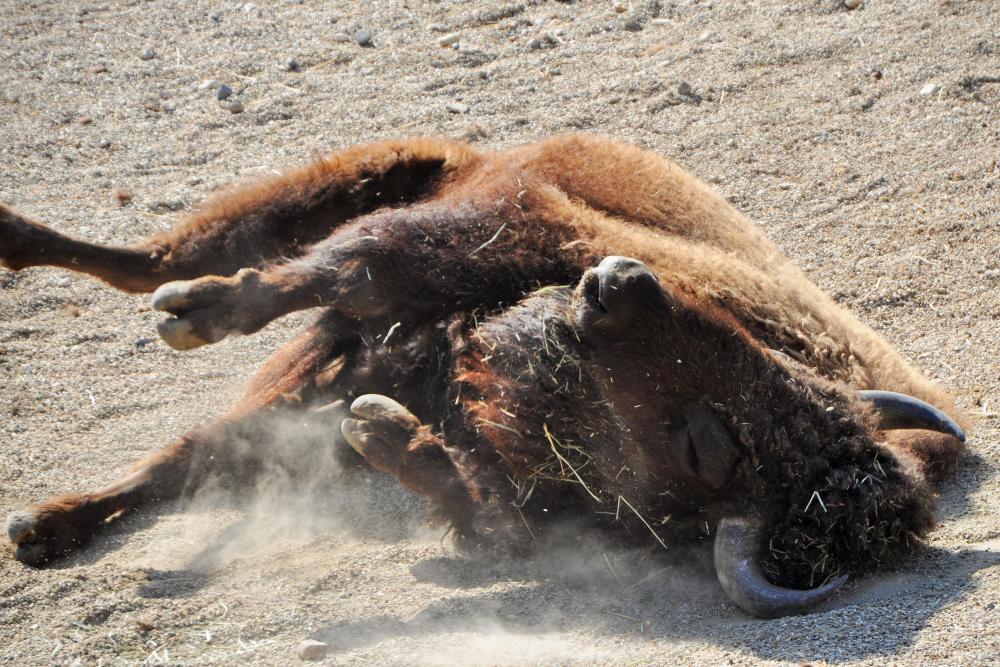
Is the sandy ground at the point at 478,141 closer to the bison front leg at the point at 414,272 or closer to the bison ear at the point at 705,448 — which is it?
the bison ear at the point at 705,448

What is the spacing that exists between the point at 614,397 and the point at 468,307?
2.66ft

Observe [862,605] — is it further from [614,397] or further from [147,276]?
[147,276]

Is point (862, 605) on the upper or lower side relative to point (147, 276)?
lower

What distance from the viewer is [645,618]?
3699 mm

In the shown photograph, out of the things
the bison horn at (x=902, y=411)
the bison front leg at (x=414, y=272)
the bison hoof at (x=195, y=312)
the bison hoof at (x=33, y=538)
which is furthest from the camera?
the bison front leg at (x=414, y=272)

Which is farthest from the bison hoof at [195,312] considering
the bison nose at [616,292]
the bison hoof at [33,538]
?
the bison nose at [616,292]

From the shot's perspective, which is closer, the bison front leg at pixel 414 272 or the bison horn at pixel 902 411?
the bison horn at pixel 902 411

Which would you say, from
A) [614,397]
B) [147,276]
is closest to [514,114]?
[147,276]

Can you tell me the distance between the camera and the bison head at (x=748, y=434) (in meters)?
3.73

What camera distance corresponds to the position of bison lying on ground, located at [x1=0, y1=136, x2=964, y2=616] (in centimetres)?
379

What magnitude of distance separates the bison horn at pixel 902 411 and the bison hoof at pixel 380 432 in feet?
5.71

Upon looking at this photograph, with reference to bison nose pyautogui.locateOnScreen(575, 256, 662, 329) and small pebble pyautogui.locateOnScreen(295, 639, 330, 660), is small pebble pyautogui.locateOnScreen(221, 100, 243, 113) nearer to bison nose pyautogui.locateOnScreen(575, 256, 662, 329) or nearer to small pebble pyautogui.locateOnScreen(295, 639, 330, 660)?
bison nose pyautogui.locateOnScreen(575, 256, 662, 329)

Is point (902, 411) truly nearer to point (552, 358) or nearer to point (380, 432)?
point (552, 358)

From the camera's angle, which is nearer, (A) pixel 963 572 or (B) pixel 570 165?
(A) pixel 963 572
